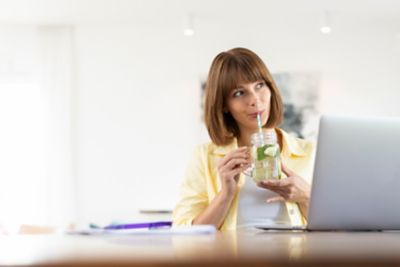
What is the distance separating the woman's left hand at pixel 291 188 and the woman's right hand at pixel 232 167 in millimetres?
103

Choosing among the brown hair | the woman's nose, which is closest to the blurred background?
the brown hair

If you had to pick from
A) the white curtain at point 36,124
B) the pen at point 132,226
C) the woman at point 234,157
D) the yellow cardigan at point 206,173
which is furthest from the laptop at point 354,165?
the white curtain at point 36,124

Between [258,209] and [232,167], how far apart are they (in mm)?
166

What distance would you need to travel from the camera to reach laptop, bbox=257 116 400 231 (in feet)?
3.98

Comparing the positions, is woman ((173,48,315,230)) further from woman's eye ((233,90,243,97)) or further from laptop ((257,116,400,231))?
laptop ((257,116,400,231))

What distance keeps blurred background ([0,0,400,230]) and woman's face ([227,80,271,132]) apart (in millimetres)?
3271

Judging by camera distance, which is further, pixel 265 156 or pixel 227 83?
pixel 227 83

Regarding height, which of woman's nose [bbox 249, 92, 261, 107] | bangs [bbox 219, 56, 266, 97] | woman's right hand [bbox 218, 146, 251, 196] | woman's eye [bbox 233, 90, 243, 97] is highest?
bangs [bbox 219, 56, 266, 97]

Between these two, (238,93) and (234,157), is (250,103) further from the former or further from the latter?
(234,157)

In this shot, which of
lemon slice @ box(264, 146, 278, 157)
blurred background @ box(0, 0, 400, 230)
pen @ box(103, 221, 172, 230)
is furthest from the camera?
blurred background @ box(0, 0, 400, 230)

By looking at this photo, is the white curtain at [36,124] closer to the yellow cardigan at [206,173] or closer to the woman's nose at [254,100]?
the yellow cardigan at [206,173]

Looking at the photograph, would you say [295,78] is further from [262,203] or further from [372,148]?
[372,148]

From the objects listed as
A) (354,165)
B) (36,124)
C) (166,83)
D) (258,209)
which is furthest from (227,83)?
(36,124)

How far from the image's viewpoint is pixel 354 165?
122 centimetres
